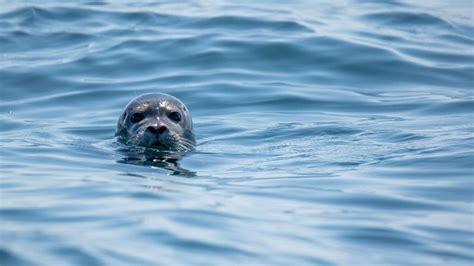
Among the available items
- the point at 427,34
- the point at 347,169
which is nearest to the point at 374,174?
the point at 347,169

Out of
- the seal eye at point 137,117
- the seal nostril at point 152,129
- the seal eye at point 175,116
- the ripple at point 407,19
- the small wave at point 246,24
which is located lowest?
the seal nostril at point 152,129

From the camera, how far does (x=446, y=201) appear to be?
740cm

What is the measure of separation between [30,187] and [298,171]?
2276mm

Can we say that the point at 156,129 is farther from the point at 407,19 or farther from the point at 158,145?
the point at 407,19

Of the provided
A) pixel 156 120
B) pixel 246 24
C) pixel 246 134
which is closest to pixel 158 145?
pixel 156 120

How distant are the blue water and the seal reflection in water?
0.33ft

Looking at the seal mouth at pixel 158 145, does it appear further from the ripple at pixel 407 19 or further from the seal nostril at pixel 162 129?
the ripple at pixel 407 19

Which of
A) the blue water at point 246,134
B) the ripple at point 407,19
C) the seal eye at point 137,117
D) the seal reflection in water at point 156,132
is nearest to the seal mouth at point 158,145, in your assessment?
the seal reflection in water at point 156,132

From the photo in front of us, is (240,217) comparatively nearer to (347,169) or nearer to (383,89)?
(347,169)

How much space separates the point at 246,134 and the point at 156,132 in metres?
1.98

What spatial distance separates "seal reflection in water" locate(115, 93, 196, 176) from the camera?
926cm

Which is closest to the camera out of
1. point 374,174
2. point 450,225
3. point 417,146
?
point 450,225

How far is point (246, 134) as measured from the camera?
1141 centimetres

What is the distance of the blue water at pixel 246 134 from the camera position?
6.06 meters
